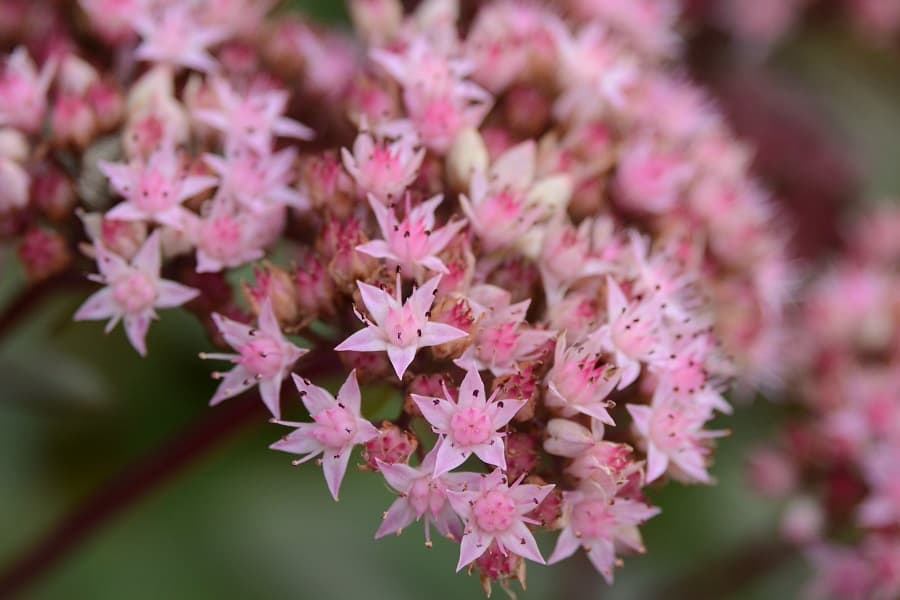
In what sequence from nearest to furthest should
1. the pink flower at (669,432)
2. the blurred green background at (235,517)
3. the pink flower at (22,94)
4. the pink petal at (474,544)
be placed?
1. the pink petal at (474,544)
2. the pink flower at (669,432)
3. the pink flower at (22,94)
4. the blurred green background at (235,517)

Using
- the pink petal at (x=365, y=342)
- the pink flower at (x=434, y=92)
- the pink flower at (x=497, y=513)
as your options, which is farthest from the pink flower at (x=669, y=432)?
the pink flower at (x=434, y=92)

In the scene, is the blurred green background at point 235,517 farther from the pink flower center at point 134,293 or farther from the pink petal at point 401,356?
the pink petal at point 401,356

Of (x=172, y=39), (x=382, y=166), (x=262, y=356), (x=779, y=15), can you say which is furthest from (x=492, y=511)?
(x=779, y=15)

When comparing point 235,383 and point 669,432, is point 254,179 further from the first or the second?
point 669,432

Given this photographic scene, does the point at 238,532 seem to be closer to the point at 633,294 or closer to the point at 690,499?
the point at 690,499

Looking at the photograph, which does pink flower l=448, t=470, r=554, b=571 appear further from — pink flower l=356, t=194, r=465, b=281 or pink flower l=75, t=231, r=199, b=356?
pink flower l=75, t=231, r=199, b=356

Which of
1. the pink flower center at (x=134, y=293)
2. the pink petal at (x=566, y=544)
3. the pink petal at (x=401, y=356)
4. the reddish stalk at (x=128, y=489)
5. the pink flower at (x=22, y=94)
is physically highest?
the pink petal at (x=401, y=356)
